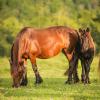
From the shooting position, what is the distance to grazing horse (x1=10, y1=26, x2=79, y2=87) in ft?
48.5

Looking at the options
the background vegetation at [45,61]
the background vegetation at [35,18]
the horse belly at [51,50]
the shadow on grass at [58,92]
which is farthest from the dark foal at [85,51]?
the background vegetation at [35,18]

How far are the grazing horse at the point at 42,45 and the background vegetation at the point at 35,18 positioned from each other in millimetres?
21939

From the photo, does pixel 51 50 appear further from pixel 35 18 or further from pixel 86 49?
pixel 35 18

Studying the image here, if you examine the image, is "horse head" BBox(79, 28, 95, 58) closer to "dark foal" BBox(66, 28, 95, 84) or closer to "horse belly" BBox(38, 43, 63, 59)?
"dark foal" BBox(66, 28, 95, 84)

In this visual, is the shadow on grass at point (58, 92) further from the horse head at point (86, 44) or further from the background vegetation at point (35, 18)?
the background vegetation at point (35, 18)

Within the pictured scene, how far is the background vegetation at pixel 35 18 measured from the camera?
4407cm

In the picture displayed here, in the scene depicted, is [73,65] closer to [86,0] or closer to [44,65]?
[44,65]

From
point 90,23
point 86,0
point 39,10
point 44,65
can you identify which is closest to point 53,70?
point 44,65

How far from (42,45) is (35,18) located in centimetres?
4422

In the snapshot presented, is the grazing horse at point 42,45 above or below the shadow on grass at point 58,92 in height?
above

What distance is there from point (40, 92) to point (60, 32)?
11.7 ft

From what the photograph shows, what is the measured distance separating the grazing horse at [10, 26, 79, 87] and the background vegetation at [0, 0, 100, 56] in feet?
72.0

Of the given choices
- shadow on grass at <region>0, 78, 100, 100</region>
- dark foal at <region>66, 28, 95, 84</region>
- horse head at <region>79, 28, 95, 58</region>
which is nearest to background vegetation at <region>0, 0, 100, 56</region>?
dark foal at <region>66, 28, 95, 84</region>

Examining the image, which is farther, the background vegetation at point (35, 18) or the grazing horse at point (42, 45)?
the background vegetation at point (35, 18)
